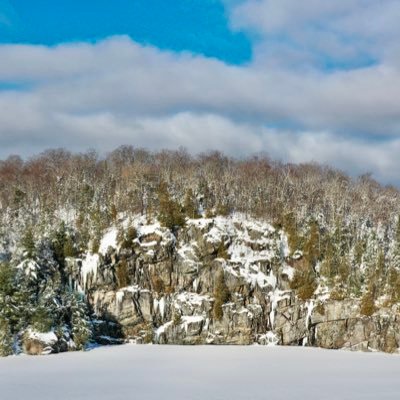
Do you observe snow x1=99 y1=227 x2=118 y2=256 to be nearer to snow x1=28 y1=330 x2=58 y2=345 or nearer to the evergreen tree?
the evergreen tree

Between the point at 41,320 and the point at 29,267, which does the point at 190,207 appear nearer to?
the point at 29,267

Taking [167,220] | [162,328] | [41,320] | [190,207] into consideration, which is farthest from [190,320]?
[41,320]

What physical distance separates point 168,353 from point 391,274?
21193 millimetres

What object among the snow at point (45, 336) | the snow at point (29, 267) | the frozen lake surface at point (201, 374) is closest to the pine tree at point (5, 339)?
the frozen lake surface at point (201, 374)

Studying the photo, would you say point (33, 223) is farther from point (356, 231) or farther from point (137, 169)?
point (356, 231)

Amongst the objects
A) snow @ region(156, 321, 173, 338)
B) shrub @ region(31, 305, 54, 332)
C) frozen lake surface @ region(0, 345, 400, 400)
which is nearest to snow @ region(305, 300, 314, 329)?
frozen lake surface @ region(0, 345, 400, 400)

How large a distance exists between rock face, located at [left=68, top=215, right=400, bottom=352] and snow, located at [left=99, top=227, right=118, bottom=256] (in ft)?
0.46

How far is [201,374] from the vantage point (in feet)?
95.5

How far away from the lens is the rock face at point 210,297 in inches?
1678

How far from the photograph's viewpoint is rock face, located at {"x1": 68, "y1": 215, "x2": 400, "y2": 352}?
140 feet

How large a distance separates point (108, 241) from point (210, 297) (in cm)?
1112

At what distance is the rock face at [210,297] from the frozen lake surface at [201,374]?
97.5 inches

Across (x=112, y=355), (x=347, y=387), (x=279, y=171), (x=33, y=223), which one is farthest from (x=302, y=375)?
(x=279, y=171)

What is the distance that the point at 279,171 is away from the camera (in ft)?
227
